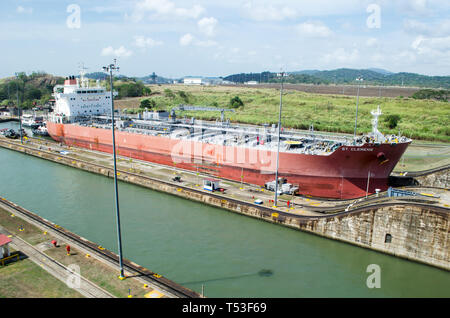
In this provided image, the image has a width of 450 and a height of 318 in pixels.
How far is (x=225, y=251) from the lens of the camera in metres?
18.8

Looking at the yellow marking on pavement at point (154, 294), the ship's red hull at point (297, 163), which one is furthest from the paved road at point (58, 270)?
the ship's red hull at point (297, 163)

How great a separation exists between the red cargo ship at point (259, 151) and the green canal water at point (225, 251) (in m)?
6.05

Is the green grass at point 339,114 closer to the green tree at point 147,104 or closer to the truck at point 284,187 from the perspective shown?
the green tree at point 147,104

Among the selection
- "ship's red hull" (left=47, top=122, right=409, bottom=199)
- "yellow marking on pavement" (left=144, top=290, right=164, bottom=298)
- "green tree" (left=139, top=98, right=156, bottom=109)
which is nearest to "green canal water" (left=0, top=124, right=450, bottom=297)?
"yellow marking on pavement" (left=144, top=290, right=164, bottom=298)

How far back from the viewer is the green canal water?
15875 millimetres

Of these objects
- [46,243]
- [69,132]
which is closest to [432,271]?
[46,243]

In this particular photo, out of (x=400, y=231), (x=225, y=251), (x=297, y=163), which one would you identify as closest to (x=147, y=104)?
(x=297, y=163)

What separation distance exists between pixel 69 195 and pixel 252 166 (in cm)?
1670

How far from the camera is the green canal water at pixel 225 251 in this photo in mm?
15875

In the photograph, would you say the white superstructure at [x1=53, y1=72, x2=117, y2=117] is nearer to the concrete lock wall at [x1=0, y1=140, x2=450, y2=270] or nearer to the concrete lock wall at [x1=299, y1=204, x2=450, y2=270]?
the concrete lock wall at [x1=0, y1=140, x2=450, y2=270]

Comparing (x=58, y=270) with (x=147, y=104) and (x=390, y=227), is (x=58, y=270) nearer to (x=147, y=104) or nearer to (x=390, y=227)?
(x=390, y=227)

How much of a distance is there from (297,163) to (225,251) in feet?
35.3

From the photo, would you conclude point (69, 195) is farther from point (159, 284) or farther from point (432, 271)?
point (432, 271)

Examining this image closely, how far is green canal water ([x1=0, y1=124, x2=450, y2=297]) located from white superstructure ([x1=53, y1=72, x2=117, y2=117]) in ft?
84.2
